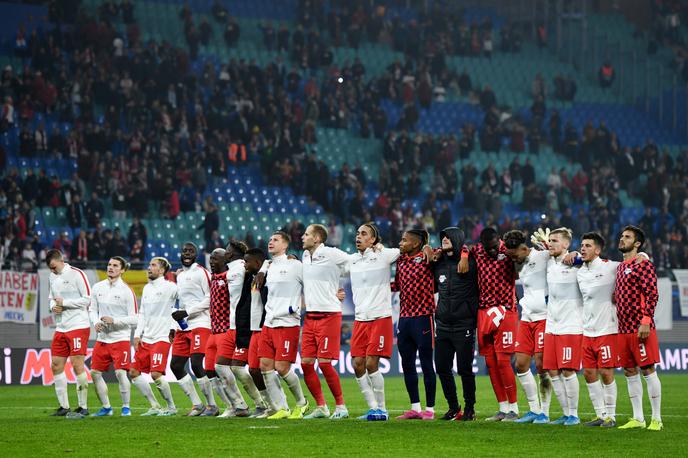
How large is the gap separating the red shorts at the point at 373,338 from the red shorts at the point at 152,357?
381 cm

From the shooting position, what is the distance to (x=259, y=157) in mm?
39125

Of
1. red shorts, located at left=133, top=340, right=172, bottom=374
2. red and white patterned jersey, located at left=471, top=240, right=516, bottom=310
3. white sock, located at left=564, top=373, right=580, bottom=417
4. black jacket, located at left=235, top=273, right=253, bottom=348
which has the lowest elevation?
white sock, located at left=564, top=373, right=580, bottom=417

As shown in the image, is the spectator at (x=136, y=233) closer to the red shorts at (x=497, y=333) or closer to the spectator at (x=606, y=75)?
the red shorts at (x=497, y=333)

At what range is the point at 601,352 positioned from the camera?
605 inches

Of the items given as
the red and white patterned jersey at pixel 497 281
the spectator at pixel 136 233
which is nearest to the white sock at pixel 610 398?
the red and white patterned jersey at pixel 497 281

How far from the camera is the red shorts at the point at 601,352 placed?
50.2 feet

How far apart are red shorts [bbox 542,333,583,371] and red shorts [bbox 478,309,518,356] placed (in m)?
0.52

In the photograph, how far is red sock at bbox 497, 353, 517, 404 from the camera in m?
16.4

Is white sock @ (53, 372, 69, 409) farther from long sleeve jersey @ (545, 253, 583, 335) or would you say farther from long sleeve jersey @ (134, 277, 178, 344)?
long sleeve jersey @ (545, 253, 583, 335)

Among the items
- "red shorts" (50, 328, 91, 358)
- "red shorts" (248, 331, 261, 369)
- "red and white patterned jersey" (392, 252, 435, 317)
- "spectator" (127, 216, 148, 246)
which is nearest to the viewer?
"red and white patterned jersey" (392, 252, 435, 317)

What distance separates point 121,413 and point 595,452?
8940 millimetres

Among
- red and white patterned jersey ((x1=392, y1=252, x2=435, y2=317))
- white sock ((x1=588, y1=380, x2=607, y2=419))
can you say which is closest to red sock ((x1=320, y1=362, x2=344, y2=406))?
red and white patterned jersey ((x1=392, y1=252, x2=435, y2=317))

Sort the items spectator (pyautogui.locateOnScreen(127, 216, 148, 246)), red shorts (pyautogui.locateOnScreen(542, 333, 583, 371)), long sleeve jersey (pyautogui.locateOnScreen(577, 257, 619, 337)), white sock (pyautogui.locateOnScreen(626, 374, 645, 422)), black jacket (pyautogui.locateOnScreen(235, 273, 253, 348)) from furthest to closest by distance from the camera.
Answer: spectator (pyautogui.locateOnScreen(127, 216, 148, 246))
black jacket (pyautogui.locateOnScreen(235, 273, 253, 348))
red shorts (pyautogui.locateOnScreen(542, 333, 583, 371))
long sleeve jersey (pyautogui.locateOnScreen(577, 257, 619, 337))
white sock (pyautogui.locateOnScreen(626, 374, 645, 422))

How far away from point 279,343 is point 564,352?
155 inches
